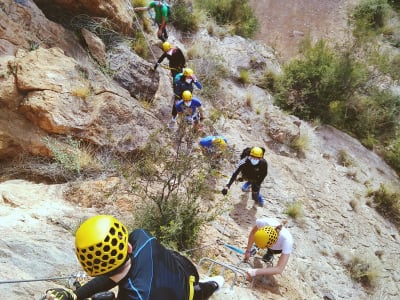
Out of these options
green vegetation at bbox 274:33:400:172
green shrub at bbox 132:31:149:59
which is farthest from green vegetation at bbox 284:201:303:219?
green shrub at bbox 132:31:149:59

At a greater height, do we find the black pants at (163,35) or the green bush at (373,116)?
the black pants at (163,35)

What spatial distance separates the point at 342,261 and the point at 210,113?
4139 millimetres

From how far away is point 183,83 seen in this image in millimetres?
7539

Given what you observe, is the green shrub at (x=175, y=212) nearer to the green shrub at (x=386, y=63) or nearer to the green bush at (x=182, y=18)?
the green bush at (x=182, y=18)

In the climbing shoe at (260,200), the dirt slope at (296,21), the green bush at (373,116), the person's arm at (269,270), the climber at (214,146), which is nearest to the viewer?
the person's arm at (269,270)

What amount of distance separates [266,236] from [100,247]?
253 cm

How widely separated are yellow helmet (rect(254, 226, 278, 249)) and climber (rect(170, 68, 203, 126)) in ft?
12.8

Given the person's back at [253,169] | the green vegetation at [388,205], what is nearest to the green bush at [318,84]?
the green vegetation at [388,205]

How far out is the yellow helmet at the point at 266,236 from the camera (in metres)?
4.15

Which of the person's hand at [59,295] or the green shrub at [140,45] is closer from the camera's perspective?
the person's hand at [59,295]

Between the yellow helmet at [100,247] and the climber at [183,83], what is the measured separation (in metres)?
5.58

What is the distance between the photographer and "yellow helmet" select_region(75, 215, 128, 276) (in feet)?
6.58

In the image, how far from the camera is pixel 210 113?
8586mm

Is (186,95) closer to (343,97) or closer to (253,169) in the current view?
(253,169)
